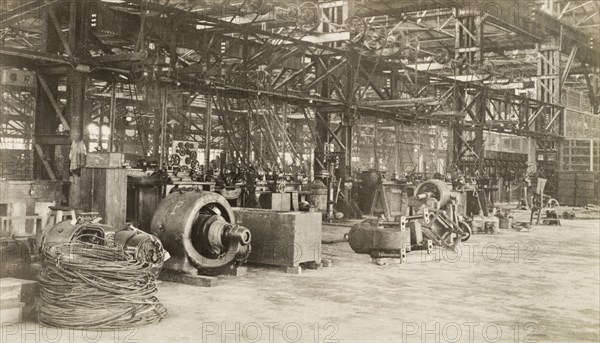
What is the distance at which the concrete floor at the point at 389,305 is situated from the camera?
4.82 m

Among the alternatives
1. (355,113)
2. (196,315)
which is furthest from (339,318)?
(355,113)

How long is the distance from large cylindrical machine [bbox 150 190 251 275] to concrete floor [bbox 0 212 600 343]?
0.92ft

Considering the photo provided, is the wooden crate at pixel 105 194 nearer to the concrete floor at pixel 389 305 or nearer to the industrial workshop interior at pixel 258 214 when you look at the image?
the industrial workshop interior at pixel 258 214

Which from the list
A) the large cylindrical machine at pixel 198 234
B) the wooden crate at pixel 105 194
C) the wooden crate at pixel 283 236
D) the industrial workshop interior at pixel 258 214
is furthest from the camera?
the wooden crate at pixel 283 236

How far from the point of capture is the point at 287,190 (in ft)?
33.8

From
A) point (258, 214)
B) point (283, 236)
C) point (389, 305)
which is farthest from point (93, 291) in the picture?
point (258, 214)

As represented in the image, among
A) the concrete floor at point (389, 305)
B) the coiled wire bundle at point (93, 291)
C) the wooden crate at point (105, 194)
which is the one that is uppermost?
the wooden crate at point (105, 194)

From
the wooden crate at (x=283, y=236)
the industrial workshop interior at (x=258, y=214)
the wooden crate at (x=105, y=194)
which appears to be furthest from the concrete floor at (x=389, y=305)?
the wooden crate at (x=105, y=194)

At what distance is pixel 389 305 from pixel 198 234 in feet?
A: 8.26

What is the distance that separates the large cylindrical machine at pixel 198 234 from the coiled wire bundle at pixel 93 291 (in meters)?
1.66

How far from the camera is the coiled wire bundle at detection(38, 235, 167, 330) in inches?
194

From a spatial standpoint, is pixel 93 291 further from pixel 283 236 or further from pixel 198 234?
pixel 283 236

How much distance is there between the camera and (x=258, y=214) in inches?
323

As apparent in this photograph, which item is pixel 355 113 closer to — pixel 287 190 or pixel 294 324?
pixel 287 190
